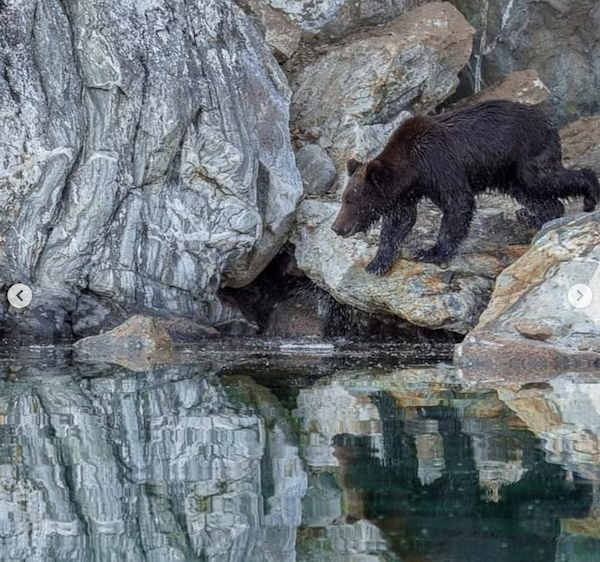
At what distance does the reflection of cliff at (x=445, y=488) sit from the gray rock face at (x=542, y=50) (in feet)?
25.6

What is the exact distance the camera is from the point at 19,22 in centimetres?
1070

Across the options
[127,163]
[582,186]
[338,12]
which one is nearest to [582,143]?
[582,186]

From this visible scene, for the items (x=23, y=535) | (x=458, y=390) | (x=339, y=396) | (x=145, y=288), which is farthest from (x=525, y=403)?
(x=145, y=288)

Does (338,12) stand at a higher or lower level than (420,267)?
higher

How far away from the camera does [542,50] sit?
1431 centimetres

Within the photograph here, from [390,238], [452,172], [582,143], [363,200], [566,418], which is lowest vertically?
[566,418]

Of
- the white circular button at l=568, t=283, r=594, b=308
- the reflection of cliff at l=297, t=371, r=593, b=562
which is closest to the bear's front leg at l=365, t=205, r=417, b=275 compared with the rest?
the white circular button at l=568, t=283, r=594, b=308

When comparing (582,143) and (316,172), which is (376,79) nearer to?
(316,172)

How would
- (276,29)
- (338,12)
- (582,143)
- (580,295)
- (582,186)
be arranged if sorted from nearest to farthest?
(580,295)
(582,186)
(276,29)
(582,143)
(338,12)

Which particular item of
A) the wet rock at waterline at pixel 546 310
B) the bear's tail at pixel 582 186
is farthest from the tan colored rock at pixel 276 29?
the wet rock at waterline at pixel 546 310

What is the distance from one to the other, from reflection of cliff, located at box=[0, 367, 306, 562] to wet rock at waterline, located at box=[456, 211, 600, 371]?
1984mm

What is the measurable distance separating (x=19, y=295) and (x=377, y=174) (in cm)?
320

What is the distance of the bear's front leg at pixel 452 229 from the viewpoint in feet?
34.6

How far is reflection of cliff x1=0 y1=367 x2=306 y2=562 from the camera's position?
184 inches
